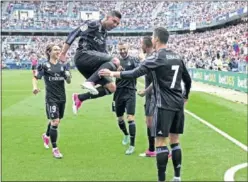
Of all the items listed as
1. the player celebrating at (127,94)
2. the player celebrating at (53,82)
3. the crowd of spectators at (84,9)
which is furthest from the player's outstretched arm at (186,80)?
the crowd of spectators at (84,9)

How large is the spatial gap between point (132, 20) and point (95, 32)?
71.7 metres

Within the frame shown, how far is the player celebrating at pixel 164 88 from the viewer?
732cm

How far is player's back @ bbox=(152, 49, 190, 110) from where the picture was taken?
7.36m

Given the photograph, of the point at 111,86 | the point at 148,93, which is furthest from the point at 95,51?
the point at 148,93

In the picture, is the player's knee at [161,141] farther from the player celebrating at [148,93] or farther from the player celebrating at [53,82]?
the player celebrating at [53,82]

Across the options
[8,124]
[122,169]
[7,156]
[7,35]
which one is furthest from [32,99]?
[7,35]

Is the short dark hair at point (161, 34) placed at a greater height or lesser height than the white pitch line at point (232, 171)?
greater

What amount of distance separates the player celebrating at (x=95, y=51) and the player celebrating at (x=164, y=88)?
1.18 m

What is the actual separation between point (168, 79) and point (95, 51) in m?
1.82

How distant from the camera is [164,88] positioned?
7535 mm

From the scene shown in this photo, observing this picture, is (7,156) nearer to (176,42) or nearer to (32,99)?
(32,99)

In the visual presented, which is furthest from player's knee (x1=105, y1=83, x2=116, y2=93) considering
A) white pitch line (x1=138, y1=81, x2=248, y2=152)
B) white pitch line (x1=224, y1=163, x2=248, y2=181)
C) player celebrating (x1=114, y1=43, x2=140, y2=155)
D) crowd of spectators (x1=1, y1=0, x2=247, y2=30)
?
crowd of spectators (x1=1, y1=0, x2=247, y2=30)

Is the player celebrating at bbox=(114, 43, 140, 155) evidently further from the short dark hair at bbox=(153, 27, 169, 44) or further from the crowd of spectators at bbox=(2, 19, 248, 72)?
the crowd of spectators at bbox=(2, 19, 248, 72)

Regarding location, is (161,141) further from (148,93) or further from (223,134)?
(223,134)
